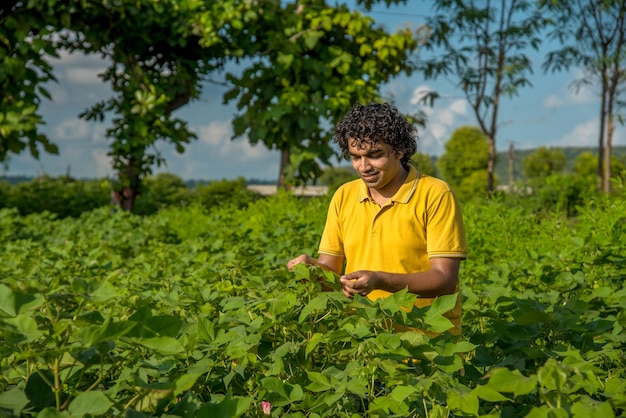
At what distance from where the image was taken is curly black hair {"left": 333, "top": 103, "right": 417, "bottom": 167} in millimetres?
2666

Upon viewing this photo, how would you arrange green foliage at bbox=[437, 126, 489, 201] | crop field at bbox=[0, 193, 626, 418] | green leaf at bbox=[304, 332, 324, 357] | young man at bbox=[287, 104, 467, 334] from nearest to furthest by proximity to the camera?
1. crop field at bbox=[0, 193, 626, 418]
2. green leaf at bbox=[304, 332, 324, 357]
3. young man at bbox=[287, 104, 467, 334]
4. green foliage at bbox=[437, 126, 489, 201]

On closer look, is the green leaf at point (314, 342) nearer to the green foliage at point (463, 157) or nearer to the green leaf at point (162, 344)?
the green leaf at point (162, 344)

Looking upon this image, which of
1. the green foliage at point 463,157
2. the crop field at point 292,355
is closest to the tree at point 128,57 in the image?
the crop field at point 292,355

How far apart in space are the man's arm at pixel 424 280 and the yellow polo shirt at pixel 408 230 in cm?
4

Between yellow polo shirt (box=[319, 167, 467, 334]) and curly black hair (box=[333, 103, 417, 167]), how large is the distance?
135 mm

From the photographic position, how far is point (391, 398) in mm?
1815

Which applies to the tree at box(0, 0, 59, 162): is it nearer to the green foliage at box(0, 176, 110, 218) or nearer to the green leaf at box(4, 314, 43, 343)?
the green foliage at box(0, 176, 110, 218)

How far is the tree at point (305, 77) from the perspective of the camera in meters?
12.8

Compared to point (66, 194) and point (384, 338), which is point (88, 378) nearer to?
point (384, 338)

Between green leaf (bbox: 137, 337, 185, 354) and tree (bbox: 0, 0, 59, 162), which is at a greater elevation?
tree (bbox: 0, 0, 59, 162)

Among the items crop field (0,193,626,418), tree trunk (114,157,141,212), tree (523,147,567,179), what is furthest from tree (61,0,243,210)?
tree (523,147,567,179)

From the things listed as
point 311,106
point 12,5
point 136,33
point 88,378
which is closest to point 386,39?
point 311,106

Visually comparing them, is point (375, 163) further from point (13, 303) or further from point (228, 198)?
point (228, 198)

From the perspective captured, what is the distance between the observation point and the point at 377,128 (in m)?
2.66
